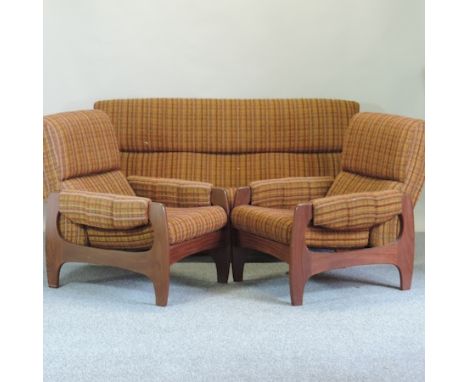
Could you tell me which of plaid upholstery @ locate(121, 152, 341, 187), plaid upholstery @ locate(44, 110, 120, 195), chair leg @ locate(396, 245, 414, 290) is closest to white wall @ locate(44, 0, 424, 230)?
plaid upholstery @ locate(121, 152, 341, 187)

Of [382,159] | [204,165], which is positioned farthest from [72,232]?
[382,159]

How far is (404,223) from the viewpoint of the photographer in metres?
4.23

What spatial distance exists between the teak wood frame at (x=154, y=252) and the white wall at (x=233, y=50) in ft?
4.14

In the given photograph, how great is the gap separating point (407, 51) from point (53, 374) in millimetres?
3621

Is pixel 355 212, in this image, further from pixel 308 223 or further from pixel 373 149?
pixel 373 149

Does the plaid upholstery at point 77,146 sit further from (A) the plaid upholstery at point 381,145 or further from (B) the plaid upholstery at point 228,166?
(A) the plaid upholstery at point 381,145

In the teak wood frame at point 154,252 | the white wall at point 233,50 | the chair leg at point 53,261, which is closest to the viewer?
the teak wood frame at point 154,252

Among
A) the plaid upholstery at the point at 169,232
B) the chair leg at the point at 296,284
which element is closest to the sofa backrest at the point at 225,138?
the plaid upholstery at the point at 169,232

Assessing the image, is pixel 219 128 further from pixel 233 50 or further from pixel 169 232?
pixel 169 232

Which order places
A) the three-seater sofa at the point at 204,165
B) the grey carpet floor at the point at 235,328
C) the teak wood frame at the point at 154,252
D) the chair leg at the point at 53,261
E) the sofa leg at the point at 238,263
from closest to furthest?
the grey carpet floor at the point at 235,328, the teak wood frame at the point at 154,252, the three-seater sofa at the point at 204,165, the chair leg at the point at 53,261, the sofa leg at the point at 238,263

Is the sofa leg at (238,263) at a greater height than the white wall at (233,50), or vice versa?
the white wall at (233,50)

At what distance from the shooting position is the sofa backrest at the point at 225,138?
16.6ft
